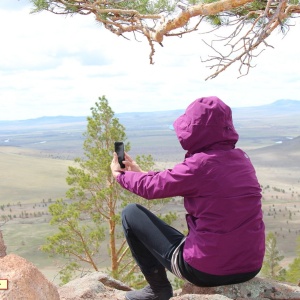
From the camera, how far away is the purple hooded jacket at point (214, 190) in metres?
2.50

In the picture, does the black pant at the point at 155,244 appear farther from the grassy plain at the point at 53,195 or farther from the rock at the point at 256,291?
the grassy plain at the point at 53,195

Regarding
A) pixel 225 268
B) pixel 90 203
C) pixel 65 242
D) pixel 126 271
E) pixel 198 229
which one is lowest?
pixel 126 271

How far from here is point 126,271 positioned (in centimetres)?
1153

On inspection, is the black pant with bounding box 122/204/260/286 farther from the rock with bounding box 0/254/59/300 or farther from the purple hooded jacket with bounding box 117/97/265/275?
the rock with bounding box 0/254/59/300

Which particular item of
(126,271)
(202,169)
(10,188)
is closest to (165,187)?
(202,169)

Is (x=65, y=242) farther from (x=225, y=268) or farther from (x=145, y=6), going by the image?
(x=225, y=268)

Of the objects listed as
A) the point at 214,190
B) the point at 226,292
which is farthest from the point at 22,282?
the point at 226,292

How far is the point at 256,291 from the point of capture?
9.82ft

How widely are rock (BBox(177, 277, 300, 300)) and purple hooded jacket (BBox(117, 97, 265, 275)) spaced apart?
1.18ft

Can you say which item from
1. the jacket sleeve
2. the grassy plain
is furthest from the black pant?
the grassy plain

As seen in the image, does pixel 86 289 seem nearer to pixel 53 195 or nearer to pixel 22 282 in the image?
pixel 22 282

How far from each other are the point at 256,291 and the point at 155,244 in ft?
2.35

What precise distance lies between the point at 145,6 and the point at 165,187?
16.2ft

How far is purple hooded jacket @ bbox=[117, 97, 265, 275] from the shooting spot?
2.50m
